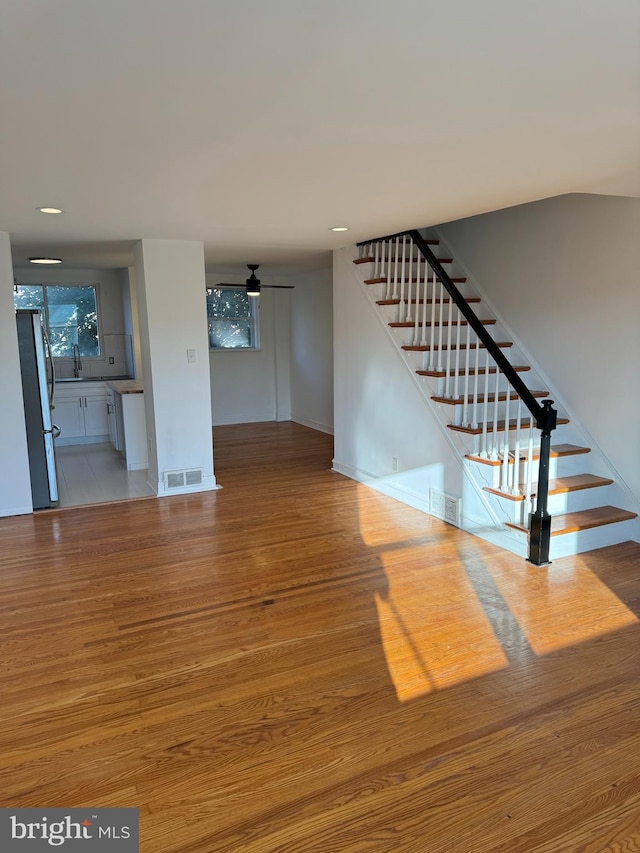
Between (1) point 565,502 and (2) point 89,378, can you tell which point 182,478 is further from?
(2) point 89,378

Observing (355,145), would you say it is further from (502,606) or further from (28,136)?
(502,606)

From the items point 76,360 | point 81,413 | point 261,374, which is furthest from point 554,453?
point 76,360

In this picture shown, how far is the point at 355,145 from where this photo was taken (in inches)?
96.3

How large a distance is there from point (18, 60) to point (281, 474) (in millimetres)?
4719

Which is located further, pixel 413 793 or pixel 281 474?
pixel 281 474

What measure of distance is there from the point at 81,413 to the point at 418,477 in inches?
190

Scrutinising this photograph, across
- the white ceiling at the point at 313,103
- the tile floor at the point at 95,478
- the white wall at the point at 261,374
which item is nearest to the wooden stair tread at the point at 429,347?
the white ceiling at the point at 313,103

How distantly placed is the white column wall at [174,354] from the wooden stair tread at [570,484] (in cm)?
270

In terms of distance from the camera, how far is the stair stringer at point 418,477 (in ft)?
13.4

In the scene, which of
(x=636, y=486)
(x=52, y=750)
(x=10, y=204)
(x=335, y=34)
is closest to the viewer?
(x=335, y=34)

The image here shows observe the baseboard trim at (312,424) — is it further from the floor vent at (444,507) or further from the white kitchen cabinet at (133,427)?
the floor vent at (444,507)

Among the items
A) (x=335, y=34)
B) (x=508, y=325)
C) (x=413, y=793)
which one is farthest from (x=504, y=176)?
(x=413, y=793)

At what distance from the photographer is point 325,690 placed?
8.06 ft

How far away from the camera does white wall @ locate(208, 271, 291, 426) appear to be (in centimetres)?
890
